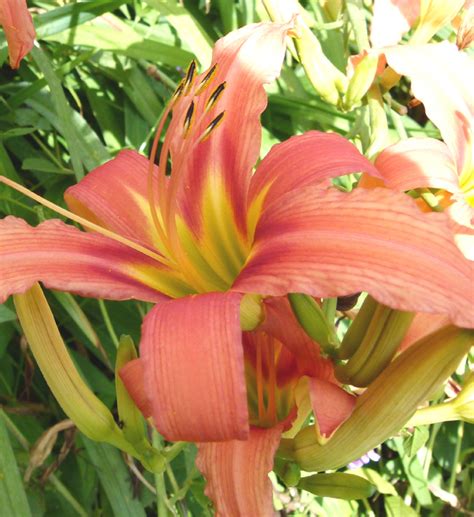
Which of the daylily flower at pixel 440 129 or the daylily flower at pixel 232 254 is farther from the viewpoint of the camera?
the daylily flower at pixel 440 129

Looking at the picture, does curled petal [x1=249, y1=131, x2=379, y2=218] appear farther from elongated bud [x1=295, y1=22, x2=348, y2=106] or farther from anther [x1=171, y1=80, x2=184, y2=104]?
elongated bud [x1=295, y1=22, x2=348, y2=106]

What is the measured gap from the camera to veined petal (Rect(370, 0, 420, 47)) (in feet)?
2.81

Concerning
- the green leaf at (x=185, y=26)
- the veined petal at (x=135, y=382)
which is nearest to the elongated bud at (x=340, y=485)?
the veined petal at (x=135, y=382)

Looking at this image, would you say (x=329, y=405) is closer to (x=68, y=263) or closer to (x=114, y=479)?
(x=68, y=263)

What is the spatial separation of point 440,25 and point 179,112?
0.41 metres

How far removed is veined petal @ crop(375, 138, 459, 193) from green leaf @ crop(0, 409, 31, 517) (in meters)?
0.50

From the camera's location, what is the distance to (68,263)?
1.98 ft

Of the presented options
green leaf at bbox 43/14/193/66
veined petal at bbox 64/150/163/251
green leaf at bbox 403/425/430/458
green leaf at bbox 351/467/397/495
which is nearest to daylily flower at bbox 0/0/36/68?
veined petal at bbox 64/150/163/251

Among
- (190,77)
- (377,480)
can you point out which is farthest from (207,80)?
(377,480)

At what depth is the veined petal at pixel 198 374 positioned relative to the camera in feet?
1.59

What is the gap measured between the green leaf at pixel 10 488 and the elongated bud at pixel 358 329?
412mm

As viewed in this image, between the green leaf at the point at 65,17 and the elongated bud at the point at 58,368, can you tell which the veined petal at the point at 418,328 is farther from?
the green leaf at the point at 65,17

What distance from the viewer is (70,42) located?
3.73 ft

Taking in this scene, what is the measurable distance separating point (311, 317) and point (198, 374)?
15 centimetres
